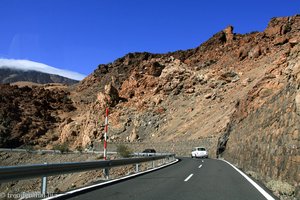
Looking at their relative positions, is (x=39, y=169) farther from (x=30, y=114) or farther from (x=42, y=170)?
(x=30, y=114)

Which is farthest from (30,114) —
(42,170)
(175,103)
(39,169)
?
(39,169)

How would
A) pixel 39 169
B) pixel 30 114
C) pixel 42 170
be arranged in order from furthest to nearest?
pixel 30 114
pixel 42 170
pixel 39 169

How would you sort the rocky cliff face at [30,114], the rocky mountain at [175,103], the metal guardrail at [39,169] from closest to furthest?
the metal guardrail at [39,169] → the rocky mountain at [175,103] → the rocky cliff face at [30,114]

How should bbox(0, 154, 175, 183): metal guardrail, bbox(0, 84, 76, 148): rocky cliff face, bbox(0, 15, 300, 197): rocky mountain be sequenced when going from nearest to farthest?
bbox(0, 154, 175, 183): metal guardrail → bbox(0, 15, 300, 197): rocky mountain → bbox(0, 84, 76, 148): rocky cliff face

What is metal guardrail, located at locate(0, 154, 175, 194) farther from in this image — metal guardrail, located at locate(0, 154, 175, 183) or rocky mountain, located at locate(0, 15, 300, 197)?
rocky mountain, located at locate(0, 15, 300, 197)

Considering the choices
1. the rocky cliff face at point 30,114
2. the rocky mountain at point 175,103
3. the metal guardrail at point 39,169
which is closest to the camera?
the metal guardrail at point 39,169

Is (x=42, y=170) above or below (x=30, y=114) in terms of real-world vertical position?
below

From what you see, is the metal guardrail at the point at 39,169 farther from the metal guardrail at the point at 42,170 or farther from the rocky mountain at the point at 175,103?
the rocky mountain at the point at 175,103

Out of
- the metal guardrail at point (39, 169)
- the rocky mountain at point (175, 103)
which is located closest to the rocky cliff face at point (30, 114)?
the rocky mountain at point (175, 103)

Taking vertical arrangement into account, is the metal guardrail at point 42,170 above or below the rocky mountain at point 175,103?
below

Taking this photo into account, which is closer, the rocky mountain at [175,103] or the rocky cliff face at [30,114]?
the rocky mountain at [175,103]

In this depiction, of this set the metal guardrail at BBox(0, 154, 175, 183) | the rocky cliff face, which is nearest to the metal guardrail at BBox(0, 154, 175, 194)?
the metal guardrail at BBox(0, 154, 175, 183)

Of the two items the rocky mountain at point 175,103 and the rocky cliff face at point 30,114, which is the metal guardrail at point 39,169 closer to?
the rocky mountain at point 175,103

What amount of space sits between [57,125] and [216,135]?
2471 inches
